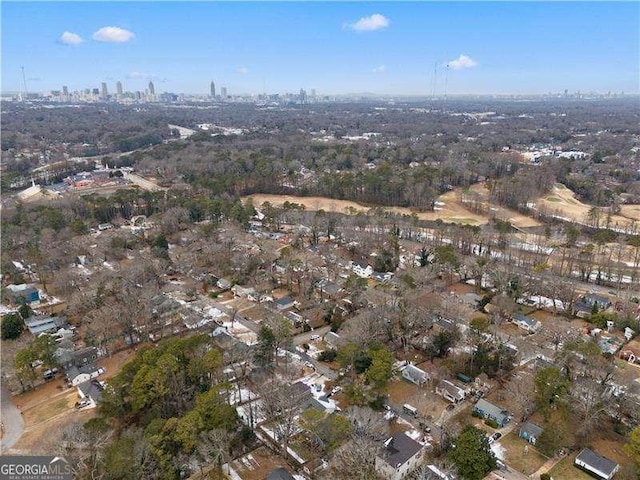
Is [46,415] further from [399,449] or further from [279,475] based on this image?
[399,449]

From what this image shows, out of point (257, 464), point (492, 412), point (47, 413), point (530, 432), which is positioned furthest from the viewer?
point (47, 413)

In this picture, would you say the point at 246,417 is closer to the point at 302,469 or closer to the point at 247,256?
the point at 302,469

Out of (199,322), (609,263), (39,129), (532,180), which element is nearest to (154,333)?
(199,322)

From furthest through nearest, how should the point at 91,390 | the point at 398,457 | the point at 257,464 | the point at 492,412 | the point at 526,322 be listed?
the point at 526,322 < the point at 91,390 < the point at 492,412 < the point at 257,464 < the point at 398,457

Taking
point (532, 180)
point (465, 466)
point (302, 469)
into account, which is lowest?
point (302, 469)

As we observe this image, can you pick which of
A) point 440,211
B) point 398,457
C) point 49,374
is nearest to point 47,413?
point 49,374

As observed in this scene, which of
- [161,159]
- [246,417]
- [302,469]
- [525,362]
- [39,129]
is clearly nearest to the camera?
[302,469]

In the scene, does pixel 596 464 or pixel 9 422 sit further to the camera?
pixel 9 422

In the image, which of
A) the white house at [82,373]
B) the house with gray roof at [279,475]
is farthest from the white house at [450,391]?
the white house at [82,373]
